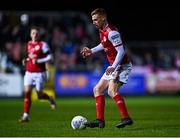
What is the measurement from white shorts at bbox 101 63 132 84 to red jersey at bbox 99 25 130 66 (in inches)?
4.0

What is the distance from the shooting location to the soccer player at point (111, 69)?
40.1 ft

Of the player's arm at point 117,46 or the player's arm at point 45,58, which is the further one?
the player's arm at point 45,58

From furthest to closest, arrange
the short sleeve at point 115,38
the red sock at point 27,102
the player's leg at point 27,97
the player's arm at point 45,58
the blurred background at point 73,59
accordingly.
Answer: the blurred background at point 73,59 < the player's arm at point 45,58 < the red sock at point 27,102 < the player's leg at point 27,97 < the short sleeve at point 115,38

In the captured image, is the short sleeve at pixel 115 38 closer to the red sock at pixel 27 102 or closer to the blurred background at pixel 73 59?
the red sock at pixel 27 102

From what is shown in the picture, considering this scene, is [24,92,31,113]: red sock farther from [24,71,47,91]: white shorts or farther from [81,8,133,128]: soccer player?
[81,8,133,128]: soccer player

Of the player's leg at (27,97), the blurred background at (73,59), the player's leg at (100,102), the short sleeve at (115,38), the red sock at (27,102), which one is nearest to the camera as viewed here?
the short sleeve at (115,38)

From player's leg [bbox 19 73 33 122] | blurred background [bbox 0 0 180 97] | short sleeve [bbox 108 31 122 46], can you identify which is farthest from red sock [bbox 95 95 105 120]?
blurred background [bbox 0 0 180 97]

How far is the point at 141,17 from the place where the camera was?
37.3 m

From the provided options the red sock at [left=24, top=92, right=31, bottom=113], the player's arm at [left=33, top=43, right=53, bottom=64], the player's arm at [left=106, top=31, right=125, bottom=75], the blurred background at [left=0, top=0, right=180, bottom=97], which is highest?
the blurred background at [left=0, top=0, right=180, bottom=97]

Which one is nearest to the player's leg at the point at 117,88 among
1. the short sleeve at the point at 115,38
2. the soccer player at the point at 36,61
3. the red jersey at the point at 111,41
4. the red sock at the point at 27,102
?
the red jersey at the point at 111,41

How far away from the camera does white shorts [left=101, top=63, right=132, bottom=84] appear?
12.5 meters

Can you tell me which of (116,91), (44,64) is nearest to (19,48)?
(44,64)

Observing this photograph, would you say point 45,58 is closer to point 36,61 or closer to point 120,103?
point 36,61

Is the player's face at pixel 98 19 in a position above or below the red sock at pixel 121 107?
above
